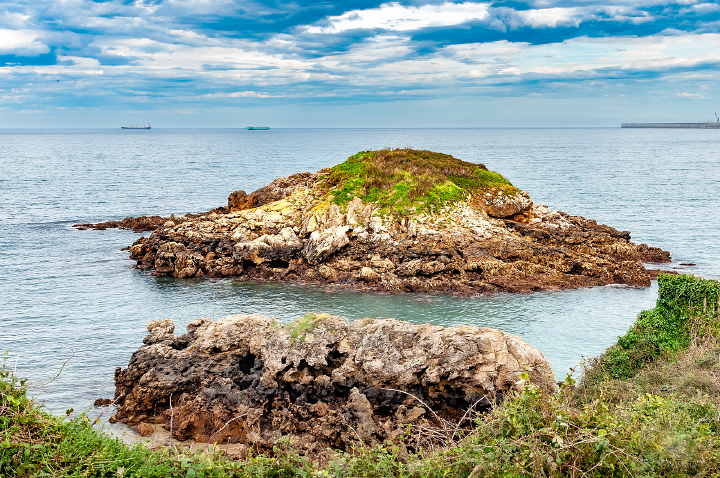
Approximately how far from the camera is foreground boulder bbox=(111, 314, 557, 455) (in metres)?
15.5

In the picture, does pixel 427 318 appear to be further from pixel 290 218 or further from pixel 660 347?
pixel 290 218

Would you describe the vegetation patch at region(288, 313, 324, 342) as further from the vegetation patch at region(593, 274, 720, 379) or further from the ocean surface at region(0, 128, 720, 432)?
the vegetation patch at region(593, 274, 720, 379)

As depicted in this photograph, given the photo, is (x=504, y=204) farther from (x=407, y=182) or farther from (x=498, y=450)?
(x=498, y=450)

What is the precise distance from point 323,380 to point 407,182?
26.7m

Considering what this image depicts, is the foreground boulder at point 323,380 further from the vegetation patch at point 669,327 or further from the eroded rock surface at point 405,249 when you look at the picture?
the eroded rock surface at point 405,249

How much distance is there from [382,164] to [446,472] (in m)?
37.5

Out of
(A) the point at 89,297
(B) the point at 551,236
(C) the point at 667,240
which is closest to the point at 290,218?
(A) the point at 89,297

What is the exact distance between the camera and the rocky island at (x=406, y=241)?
33344 mm

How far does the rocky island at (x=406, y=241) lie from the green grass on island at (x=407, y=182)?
100 mm

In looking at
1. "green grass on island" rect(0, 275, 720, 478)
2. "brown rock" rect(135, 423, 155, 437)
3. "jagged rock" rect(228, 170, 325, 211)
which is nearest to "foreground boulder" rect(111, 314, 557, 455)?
"brown rock" rect(135, 423, 155, 437)

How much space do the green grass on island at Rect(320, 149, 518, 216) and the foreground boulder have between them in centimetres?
2193

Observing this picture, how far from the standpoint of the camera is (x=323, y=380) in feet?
54.6

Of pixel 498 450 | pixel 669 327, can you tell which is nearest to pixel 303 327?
pixel 498 450

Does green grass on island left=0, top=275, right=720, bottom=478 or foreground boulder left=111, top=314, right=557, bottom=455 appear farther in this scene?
foreground boulder left=111, top=314, right=557, bottom=455
